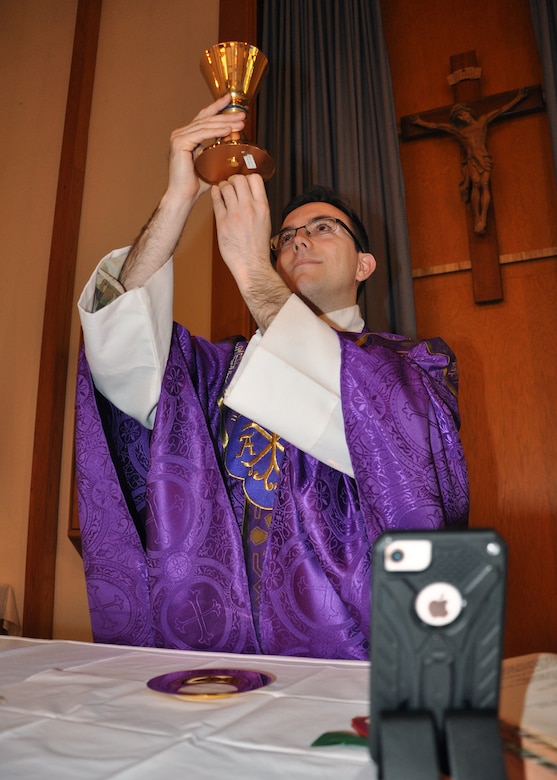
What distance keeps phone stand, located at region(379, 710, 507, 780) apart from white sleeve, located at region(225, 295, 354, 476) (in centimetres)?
70

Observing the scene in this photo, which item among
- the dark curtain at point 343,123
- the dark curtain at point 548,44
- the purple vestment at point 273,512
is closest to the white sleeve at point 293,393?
the purple vestment at point 273,512

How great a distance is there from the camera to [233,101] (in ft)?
4.59

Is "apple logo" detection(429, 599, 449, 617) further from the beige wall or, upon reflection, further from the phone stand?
the beige wall

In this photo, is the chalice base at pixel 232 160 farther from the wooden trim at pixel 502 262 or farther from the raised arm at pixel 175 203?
the wooden trim at pixel 502 262

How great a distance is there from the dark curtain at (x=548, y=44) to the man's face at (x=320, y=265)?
104cm

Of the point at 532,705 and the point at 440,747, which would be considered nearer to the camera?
the point at 440,747

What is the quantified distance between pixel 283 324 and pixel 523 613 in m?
1.60

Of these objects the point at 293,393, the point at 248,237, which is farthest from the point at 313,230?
the point at 293,393

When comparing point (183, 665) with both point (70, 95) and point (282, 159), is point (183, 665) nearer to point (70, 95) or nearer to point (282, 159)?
point (282, 159)

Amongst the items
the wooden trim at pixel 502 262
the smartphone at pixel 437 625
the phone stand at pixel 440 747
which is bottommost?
the phone stand at pixel 440 747

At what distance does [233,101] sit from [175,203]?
0.24 m

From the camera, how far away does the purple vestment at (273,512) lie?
3.41 ft

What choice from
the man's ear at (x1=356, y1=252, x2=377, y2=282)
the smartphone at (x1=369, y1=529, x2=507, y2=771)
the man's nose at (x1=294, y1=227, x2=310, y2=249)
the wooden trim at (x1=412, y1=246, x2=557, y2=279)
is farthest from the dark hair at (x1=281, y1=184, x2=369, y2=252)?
the smartphone at (x1=369, y1=529, x2=507, y2=771)

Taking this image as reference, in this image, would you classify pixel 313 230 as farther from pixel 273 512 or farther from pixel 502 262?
pixel 502 262
